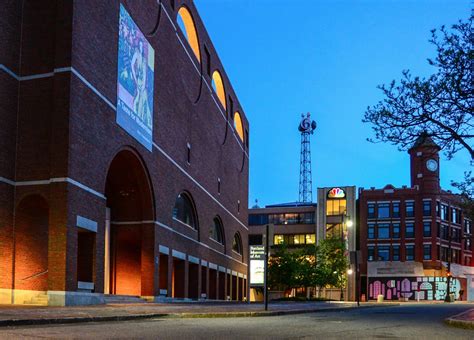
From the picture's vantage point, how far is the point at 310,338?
1173 centimetres

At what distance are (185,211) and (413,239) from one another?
51831 mm

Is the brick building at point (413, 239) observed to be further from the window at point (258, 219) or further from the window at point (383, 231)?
the window at point (258, 219)

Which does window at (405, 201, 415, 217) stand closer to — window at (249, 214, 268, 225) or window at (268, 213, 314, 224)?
window at (268, 213, 314, 224)

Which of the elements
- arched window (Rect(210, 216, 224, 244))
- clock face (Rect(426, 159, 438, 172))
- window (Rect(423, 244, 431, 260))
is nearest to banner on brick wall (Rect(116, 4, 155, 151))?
arched window (Rect(210, 216, 224, 244))

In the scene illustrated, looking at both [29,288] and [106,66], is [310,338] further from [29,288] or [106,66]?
[106,66]

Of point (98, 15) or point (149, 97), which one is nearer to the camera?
point (98, 15)

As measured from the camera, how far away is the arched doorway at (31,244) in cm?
2530

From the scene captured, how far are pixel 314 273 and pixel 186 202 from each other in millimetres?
22822

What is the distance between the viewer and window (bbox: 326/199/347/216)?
93312 millimetres

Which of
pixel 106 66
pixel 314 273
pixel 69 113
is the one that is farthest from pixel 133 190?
pixel 314 273

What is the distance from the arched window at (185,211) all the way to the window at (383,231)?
161 ft

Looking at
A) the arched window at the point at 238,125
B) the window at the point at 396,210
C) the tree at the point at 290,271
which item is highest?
the arched window at the point at 238,125

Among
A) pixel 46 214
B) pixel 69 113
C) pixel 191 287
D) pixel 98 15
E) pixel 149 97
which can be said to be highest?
pixel 98 15

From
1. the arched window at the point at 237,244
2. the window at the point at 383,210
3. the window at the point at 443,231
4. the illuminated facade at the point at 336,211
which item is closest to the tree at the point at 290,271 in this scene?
the arched window at the point at 237,244
